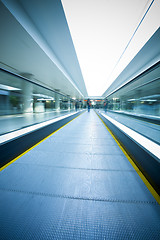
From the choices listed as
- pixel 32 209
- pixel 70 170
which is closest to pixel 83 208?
pixel 32 209

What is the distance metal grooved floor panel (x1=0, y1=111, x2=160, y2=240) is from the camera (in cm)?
94

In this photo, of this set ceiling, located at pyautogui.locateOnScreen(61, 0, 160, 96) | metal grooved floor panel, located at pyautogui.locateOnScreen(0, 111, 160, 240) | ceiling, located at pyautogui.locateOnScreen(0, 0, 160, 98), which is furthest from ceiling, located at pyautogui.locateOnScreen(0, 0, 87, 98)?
metal grooved floor panel, located at pyautogui.locateOnScreen(0, 111, 160, 240)

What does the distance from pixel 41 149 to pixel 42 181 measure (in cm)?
123

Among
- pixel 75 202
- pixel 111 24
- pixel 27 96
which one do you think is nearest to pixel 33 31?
pixel 27 96

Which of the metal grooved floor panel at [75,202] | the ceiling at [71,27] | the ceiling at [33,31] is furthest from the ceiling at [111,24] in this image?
the metal grooved floor panel at [75,202]

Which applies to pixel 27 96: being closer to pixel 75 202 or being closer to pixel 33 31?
pixel 75 202

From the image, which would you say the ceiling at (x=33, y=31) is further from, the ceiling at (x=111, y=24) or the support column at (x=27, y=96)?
the support column at (x=27, y=96)

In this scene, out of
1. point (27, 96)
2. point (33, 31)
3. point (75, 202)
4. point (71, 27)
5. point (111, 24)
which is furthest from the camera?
point (71, 27)

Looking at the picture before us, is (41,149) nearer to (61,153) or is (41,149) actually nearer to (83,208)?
(61,153)

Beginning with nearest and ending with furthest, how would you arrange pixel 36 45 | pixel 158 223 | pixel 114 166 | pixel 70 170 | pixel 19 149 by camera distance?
pixel 158 223
pixel 70 170
pixel 114 166
pixel 19 149
pixel 36 45

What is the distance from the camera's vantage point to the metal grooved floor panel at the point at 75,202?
3.09 ft

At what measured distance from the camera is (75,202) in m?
1.22

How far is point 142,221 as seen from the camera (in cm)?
102

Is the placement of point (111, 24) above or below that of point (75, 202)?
above
